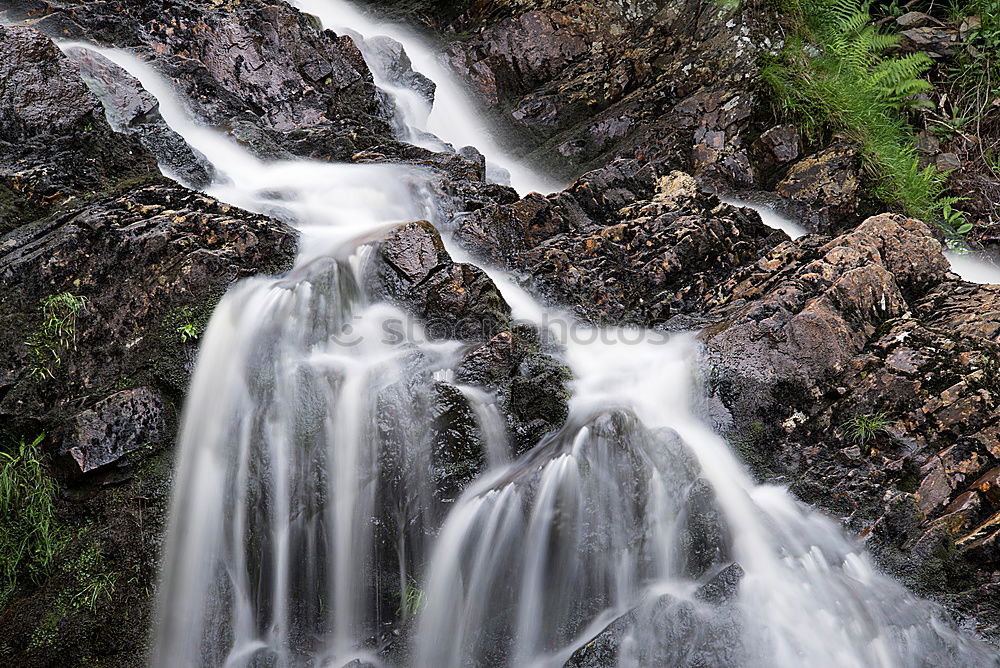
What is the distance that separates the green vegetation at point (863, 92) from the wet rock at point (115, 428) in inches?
228

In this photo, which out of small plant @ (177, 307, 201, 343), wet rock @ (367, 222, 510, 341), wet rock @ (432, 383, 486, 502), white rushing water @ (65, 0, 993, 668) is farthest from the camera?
wet rock @ (367, 222, 510, 341)

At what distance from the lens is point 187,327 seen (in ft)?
13.2

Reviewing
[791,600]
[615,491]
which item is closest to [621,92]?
[615,491]

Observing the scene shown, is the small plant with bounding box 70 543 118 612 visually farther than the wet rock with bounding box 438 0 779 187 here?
No

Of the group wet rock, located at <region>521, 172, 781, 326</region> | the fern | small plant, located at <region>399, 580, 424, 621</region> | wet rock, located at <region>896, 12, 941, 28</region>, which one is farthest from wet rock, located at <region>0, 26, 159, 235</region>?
wet rock, located at <region>896, 12, 941, 28</region>

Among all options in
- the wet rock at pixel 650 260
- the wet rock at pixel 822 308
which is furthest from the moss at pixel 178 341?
the wet rock at pixel 822 308

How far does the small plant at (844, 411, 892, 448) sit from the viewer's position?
3.92 meters

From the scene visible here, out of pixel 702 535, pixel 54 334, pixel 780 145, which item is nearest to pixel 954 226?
pixel 780 145

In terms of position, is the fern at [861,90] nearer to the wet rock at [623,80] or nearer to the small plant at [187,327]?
the wet rock at [623,80]

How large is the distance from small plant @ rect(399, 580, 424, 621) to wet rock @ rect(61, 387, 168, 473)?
1.46 m

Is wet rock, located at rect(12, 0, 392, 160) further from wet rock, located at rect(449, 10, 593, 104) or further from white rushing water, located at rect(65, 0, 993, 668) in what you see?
white rushing water, located at rect(65, 0, 993, 668)

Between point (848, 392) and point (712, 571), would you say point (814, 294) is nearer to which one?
point (848, 392)

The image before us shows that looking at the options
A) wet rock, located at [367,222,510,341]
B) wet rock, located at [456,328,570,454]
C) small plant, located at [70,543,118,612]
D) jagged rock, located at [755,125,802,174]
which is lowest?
small plant, located at [70,543,118,612]

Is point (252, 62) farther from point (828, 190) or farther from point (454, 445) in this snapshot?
point (828, 190)
